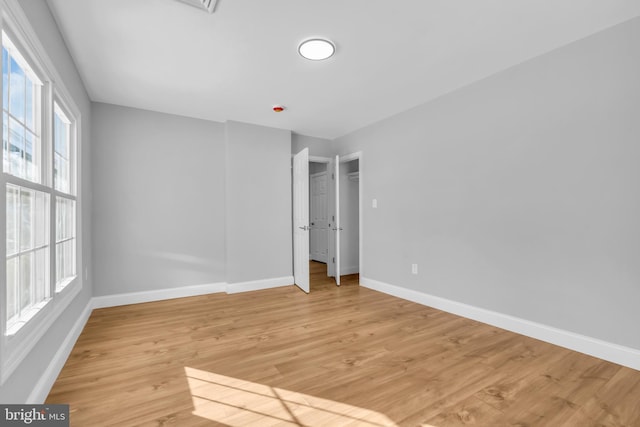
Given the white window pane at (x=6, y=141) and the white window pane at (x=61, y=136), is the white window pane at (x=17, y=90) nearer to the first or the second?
the white window pane at (x=6, y=141)

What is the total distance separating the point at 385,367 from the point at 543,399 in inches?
37.1

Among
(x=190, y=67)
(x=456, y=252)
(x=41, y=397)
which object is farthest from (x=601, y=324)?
(x=190, y=67)

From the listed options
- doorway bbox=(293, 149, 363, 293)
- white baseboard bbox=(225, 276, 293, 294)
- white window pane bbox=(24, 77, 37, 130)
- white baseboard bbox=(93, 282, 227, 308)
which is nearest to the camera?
white window pane bbox=(24, 77, 37, 130)

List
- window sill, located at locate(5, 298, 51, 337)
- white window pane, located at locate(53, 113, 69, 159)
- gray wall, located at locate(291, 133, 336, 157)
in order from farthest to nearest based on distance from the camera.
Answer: gray wall, located at locate(291, 133, 336, 157) < white window pane, located at locate(53, 113, 69, 159) < window sill, located at locate(5, 298, 51, 337)

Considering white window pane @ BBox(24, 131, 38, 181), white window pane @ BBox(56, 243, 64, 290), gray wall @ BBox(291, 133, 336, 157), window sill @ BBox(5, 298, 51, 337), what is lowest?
window sill @ BBox(5, 298, 51, 337)

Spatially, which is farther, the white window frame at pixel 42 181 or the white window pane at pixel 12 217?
the white window pane at pixel 12 217

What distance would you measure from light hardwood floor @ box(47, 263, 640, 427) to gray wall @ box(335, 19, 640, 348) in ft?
1.47

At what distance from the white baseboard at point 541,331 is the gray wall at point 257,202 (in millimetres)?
2063

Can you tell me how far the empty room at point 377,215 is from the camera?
1.69 m

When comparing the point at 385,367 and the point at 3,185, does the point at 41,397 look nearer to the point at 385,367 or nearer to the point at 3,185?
the point at 3,185

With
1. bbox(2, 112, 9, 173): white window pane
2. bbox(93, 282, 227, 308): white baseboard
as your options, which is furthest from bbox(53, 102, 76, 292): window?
bbox(93, 282, 227, 308): white baseboard

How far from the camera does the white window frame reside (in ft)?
4.12

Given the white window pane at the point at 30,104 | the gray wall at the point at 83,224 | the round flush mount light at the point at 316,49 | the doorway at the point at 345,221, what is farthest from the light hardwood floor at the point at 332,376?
the round flush mount light at the point at 316,49

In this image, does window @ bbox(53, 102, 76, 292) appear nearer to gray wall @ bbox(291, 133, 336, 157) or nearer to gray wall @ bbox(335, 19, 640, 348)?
gray wall @ bbox(291, 133, 336, 157)
